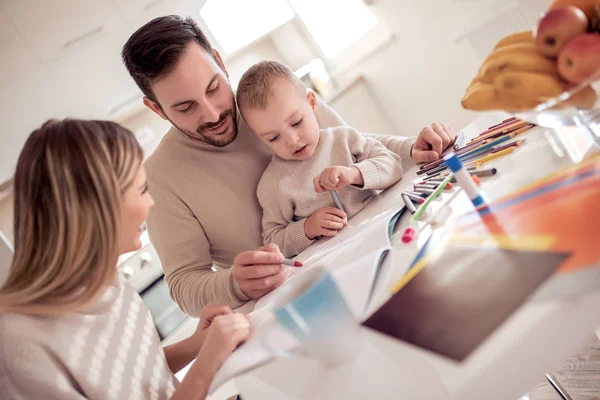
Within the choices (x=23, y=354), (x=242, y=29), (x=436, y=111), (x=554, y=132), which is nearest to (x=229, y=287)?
(x=23, y=354)

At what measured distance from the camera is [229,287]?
896 mm

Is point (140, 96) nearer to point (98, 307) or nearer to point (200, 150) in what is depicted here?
point (200, 150)

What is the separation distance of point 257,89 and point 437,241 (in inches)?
29.9

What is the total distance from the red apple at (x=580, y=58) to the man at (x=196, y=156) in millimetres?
571

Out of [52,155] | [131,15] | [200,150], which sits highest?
[131,15]

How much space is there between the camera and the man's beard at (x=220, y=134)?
4.10 feet

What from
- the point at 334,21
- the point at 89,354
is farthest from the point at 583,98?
the point at 334,21

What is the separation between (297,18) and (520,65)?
3.02 metres

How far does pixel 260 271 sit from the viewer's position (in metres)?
0.80

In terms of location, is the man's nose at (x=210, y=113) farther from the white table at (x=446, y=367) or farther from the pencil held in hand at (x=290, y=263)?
the white table at (x=446, y=367)

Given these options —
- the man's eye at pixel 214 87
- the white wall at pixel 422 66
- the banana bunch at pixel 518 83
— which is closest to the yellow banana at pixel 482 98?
the banana bunch at pixel 518 83

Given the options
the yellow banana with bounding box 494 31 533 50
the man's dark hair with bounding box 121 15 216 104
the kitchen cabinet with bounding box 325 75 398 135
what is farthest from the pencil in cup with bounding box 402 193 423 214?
the kitchen cabinet with bounding box 325 75 398 135

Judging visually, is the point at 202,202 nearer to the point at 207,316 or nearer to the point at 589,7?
the point at 207,316

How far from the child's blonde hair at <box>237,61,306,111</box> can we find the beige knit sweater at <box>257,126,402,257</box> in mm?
168
